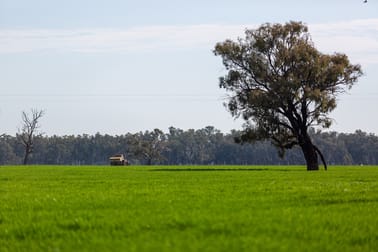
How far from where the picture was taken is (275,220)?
1059cm

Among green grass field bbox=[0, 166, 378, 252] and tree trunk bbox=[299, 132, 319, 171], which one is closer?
green grass field bbox=[0, 166, 378, 252]

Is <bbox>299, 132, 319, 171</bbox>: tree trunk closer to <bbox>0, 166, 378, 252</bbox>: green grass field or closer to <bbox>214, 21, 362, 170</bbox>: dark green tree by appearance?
<bbox>214, 21, 362, 170</bbox>: dark green tree

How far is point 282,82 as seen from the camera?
193 ft

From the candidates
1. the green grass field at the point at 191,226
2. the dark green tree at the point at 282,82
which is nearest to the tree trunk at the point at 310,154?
A: the dark green tree at the point at 282,82

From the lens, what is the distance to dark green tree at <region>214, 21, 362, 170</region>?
195 feet

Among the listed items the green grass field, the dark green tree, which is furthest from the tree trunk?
the green grass field

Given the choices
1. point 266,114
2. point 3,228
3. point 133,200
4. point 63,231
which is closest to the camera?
point 63,231

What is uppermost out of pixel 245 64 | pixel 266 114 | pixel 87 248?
pixel 245 64

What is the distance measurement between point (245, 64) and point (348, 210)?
5017 cm

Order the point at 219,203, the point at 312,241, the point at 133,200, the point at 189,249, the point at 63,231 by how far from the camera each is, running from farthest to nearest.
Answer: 1. the point at 133,200
2. the point at 219,203
3. the point at 63,231
4. the point at 312,241
5. the point at 189,249

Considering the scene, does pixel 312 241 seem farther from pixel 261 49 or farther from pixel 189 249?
pixel 261 49

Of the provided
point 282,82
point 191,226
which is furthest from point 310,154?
point 191,226

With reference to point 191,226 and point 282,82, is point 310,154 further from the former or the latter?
point 191,226

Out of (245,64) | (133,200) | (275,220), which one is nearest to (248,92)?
(245,64)
